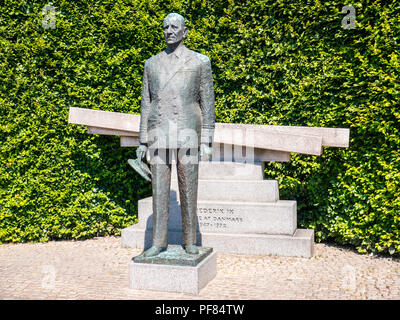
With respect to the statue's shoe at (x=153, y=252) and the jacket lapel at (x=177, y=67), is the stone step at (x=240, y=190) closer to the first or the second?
the statue's shoe at (x=153, y=252)

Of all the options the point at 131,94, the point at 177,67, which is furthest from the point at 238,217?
the point at 131,94

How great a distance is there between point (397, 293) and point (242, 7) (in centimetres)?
556

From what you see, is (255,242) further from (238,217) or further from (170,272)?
(170,272)

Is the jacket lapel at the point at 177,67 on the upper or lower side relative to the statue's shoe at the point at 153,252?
upper

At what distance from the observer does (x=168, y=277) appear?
500 centimetres

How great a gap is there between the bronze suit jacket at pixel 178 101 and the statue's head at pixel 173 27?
0.48ft

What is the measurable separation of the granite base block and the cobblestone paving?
0.26 feet

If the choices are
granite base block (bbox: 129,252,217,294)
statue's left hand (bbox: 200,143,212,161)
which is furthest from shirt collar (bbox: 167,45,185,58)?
granite base block (bbox: 129,252,217,294)

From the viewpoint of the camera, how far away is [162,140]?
16.5 feet

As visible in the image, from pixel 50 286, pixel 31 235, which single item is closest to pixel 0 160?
pixel 31 235

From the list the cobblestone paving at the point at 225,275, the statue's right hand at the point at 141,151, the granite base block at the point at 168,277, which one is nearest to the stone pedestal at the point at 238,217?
the cobblestone paving at the point at 225,275

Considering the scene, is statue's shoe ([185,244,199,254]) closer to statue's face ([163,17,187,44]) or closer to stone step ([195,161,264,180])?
stone step ([195,161,264,180])

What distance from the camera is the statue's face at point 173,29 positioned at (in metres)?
4.95

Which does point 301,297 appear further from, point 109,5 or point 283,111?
point 109,5
